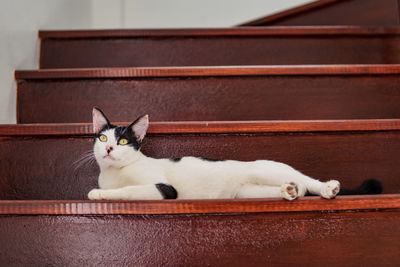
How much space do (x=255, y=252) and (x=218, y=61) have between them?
1.01 m

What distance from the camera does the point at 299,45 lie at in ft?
→ 6.37

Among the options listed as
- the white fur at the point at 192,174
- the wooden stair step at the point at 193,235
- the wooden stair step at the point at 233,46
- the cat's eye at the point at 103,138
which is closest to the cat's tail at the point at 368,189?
the white fur at the point at 192,174

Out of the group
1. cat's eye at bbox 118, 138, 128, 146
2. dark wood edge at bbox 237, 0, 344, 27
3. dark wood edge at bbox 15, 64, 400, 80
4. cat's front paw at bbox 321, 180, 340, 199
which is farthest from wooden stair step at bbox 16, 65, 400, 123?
dark wood edge at bbox 237, 0, 344, 27

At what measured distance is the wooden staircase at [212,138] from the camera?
1065 millimetres

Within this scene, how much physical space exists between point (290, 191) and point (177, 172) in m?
0.35

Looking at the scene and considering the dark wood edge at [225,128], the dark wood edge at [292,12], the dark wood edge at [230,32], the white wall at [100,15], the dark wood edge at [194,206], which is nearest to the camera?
the dark wood edge at [194,206]

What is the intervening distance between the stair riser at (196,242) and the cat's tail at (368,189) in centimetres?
22

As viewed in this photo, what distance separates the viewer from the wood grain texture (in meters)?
2.26

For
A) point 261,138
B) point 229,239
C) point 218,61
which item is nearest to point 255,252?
point 229,239

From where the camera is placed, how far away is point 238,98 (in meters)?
1.64

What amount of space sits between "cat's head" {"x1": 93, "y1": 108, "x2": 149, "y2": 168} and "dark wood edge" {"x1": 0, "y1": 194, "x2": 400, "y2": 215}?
0.25 meters

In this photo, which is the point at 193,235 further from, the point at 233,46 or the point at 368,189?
the point at 233,46

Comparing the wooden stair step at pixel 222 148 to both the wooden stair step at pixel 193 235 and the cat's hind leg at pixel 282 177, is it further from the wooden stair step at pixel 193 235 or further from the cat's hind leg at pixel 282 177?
the wooden stair step at pixel 193 235

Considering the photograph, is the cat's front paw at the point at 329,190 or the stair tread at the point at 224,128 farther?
the stair tread at the point at 224,128
